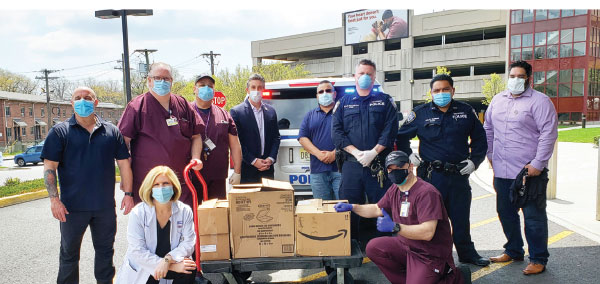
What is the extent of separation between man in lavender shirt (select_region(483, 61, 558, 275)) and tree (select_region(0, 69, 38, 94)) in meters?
79.7

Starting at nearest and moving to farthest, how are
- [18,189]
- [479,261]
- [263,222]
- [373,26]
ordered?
1. [263,222]
2. [479,261]
3. [18,189]
4. [373,26]

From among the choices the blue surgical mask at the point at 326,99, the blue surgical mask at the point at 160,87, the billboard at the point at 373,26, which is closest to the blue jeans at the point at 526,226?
the blue surgical mask at the point at 326,99

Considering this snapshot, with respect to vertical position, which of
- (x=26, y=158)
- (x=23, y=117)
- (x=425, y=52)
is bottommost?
(x=26, y=158)

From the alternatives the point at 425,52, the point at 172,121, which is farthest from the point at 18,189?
the point at 425,52

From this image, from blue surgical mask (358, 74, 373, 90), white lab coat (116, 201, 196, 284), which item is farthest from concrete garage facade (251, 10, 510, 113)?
white lab coat (116, 201, 196, 284)

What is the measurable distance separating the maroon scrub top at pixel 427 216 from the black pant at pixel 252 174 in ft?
6.09

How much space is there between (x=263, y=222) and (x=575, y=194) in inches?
289

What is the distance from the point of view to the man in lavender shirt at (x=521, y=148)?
4.06 meters

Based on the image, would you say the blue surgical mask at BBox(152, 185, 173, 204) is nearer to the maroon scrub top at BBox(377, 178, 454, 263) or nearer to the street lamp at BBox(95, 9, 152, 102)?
the maroon scrub top at BBox(377, 178, 454, 263)

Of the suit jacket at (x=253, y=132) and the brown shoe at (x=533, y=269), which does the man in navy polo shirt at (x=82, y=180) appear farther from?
the brown shoe at (x=533, y=269)

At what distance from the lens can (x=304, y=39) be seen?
2035 inches

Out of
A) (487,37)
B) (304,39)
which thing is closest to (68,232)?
(487,37)

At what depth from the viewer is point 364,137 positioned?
13.6ft

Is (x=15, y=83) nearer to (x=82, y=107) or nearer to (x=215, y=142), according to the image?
(x=215, y=142)
